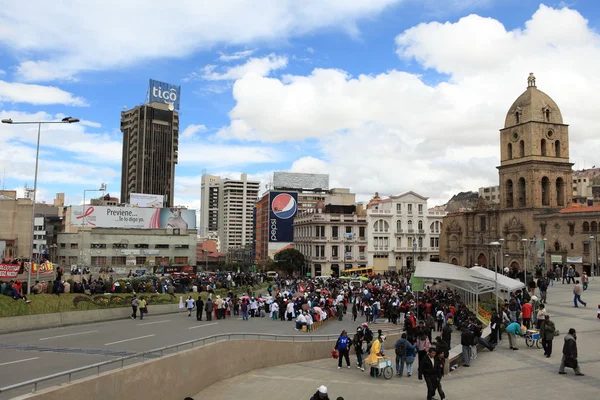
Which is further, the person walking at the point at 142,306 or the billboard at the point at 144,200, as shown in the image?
the billboard at the point at 144,200

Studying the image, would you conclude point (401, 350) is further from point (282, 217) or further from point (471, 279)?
point (282, 217)

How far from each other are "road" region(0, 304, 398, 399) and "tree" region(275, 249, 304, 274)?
170ft

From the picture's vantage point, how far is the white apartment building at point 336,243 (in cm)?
7956

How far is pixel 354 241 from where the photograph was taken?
8062cm

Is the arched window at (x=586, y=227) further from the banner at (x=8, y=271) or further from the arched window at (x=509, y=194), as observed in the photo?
the banner at (x=8, y=271)

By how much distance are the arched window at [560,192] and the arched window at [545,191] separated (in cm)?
152

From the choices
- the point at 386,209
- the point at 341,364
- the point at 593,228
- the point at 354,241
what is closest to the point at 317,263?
the point at 354,241

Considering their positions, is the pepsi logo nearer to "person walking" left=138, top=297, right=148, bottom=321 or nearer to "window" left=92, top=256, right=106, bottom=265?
"window" left=92, top=256, right=106, bottom=265

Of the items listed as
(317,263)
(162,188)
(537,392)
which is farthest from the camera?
(162,188)

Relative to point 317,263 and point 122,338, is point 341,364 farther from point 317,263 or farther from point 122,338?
point 317,263

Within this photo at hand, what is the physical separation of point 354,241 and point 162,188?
331ft

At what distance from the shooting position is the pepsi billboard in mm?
100688

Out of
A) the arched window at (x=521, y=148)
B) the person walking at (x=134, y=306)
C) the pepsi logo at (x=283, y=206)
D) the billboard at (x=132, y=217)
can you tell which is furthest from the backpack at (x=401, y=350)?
the pepsi logo at (x=283, y=206)

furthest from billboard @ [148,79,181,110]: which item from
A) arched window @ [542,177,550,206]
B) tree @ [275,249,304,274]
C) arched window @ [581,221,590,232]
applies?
arched window @ [581,221,590,232]
